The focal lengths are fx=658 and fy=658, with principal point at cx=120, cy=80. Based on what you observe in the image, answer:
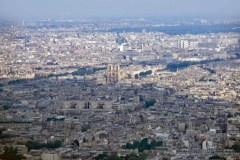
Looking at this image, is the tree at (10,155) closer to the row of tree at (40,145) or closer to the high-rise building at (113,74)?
the row of tree at (40,145)

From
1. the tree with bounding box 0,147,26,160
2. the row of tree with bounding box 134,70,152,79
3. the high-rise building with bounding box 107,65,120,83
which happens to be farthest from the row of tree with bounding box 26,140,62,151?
the row of tree with bounding box 134,70,152,79

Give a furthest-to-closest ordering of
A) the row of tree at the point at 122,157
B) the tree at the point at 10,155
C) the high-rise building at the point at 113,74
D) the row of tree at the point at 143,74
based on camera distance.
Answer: the row of tree at the point at 143,74, the high-rise building at the point at 113,74, the row of tree at the point at 122,157, the tree at the point at 10,155

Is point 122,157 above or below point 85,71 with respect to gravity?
above

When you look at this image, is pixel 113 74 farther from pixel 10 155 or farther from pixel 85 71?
pixel 10 155

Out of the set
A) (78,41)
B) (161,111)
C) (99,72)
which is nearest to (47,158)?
(161,111)

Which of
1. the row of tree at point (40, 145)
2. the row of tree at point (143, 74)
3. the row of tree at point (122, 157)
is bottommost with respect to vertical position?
the row of tree at point (143, 74)

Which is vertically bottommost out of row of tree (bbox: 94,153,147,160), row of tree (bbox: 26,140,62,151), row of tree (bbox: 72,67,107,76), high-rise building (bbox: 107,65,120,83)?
row of tree (bbox: 72,67,107,76)

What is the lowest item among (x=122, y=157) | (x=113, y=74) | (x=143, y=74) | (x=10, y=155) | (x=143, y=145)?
(x=143, y=74)

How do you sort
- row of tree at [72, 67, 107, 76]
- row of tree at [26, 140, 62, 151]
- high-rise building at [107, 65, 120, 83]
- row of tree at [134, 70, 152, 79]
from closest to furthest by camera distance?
row of tree at [26, 140, 62, 151]
high-rise building at [107, 65, 120, 83]
row of tree at [134, 70, 152, 79]
row of tree at [72, 67, 107, 76]

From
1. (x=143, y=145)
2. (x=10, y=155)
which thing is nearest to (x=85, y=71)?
(x=143, y=145)

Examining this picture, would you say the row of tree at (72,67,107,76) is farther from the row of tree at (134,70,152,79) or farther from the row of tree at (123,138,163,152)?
the row of tree at (123,138,163,152)

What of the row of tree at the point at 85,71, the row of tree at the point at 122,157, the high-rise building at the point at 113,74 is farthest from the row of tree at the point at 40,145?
the row of tree at the point at 85,71

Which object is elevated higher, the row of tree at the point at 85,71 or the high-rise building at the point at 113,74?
the high-rise building at the point at 113,74
